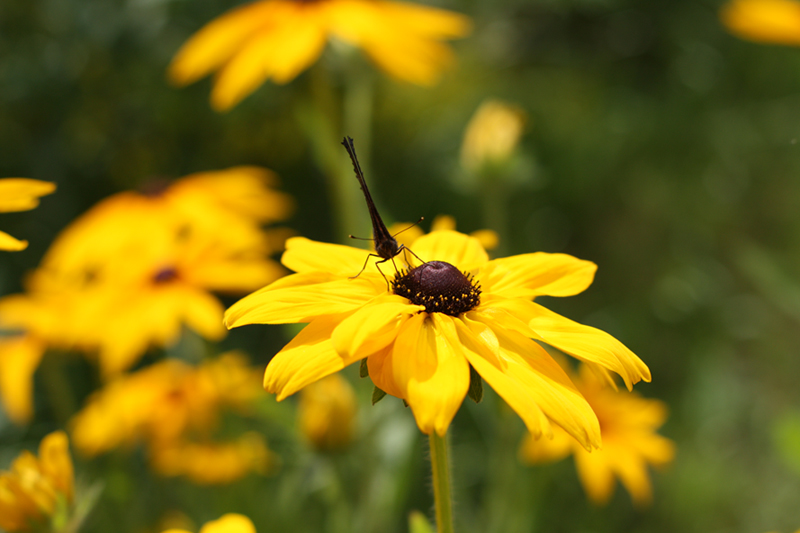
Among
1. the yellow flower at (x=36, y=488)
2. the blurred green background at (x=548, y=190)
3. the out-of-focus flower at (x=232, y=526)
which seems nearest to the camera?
the out-of-focus flower at (x=232, y=526)

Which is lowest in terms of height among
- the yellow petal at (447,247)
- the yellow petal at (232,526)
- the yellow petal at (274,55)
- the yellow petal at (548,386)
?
the yellow petal at (232,526)

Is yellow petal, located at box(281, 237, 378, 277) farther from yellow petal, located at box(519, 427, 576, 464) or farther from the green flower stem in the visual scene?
yellow petal, located at box(519, 427, 576, 464)

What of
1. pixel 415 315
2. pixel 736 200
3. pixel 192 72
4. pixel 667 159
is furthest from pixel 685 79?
pixel 415 315

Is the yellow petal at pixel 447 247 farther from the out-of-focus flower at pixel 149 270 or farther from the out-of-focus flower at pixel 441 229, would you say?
the out-of-focus flower at pixel 149 270

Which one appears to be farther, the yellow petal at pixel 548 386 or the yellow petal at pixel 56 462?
the yellow petal at pixel 56 462

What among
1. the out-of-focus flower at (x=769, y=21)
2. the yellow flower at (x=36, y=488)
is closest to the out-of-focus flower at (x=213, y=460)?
the yellow flower at (x=36, y=488)

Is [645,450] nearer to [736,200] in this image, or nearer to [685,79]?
[685,79]
